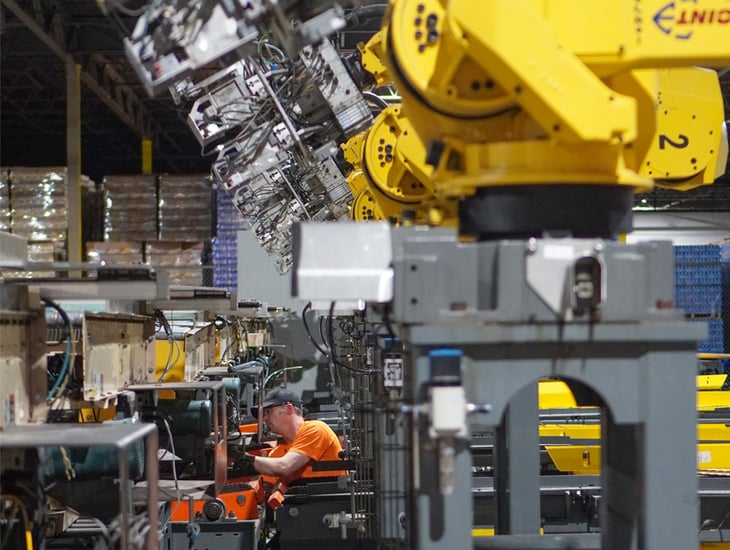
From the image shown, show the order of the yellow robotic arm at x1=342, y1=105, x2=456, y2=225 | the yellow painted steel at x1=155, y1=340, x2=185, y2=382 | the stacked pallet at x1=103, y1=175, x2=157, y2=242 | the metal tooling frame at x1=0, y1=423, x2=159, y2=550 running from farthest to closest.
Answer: the stacked pallet at x1=103, y1=175, x2=157, y2=242
the yellow painted steel at x1=155, y1=340, x2=185, y2=382
the yellow robotic arm at x1=342, y1=105, x2=456, y2=225
the metal tooling frame at x1=0, y1=423, x2=159, y2=550

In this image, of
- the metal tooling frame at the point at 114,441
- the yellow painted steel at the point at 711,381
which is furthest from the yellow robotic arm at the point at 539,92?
the yellow painted steel at the point at 711,381

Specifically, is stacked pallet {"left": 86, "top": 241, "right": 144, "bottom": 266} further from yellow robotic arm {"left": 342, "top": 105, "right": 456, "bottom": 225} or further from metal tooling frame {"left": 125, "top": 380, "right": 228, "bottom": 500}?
yellow robotic arm {"left": 342, "top": 105, "right": 456, "bottom": 225}

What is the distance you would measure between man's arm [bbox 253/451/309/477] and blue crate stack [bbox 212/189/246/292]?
8.07 m

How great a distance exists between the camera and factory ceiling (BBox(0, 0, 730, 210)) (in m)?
12.7

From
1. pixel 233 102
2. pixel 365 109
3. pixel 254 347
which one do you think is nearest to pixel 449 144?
pixel 365 109

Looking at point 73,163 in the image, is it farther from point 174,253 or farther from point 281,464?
point 281,464

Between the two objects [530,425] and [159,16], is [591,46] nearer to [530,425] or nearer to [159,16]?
[159,16]

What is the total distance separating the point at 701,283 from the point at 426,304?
14030mm

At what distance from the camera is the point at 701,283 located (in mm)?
15859

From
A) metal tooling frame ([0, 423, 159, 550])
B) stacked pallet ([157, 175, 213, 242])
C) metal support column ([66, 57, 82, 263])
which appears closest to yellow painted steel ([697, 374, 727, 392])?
stacked pallet ([157, 175, 213, 242])

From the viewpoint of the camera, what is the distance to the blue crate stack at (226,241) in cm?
1555

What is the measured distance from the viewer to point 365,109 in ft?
20.2

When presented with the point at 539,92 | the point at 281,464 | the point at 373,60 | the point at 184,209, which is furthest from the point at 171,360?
the point at 184,209

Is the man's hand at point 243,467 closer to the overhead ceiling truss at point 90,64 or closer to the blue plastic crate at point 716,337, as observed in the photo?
the overhead ceiling truss at point 90,64
